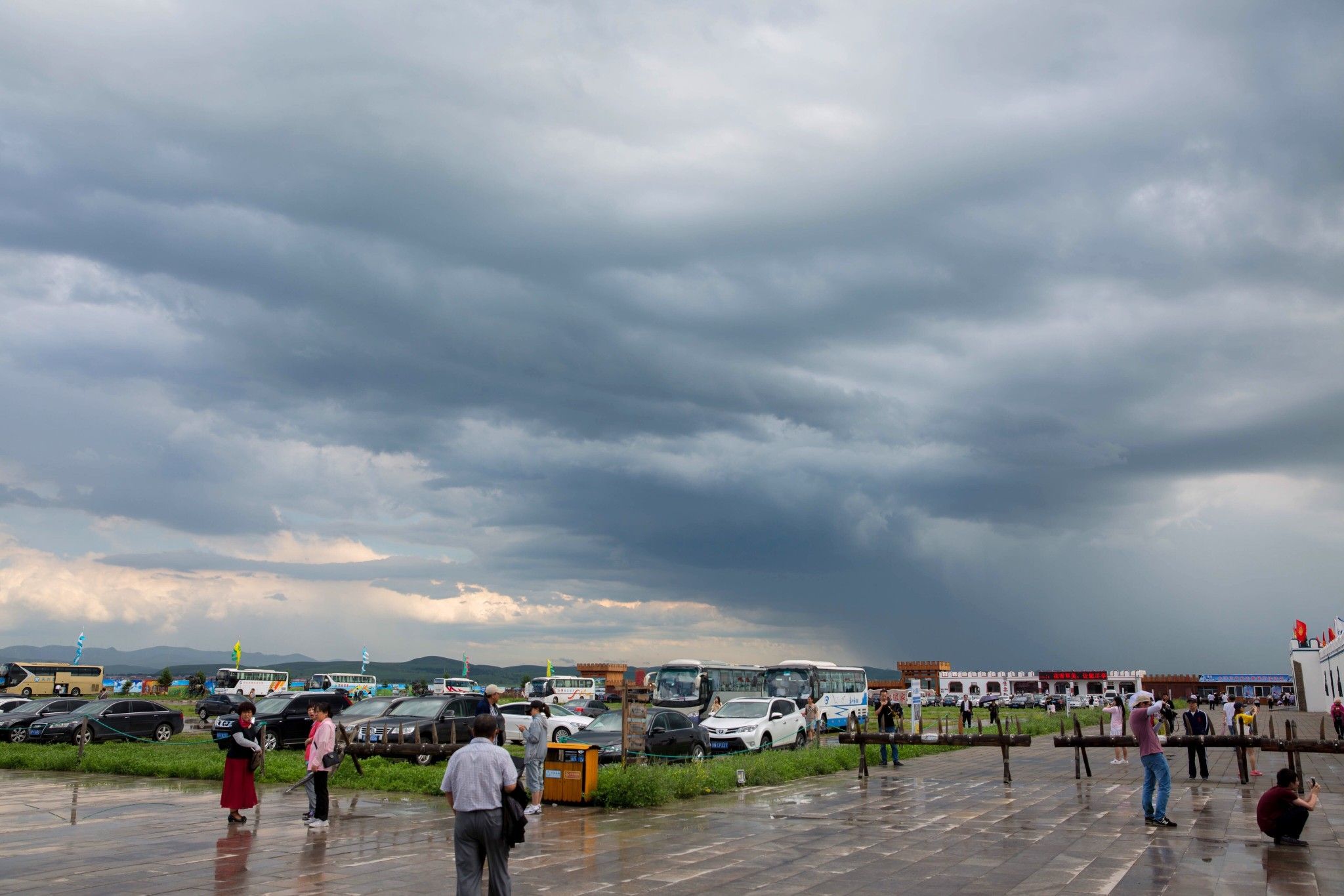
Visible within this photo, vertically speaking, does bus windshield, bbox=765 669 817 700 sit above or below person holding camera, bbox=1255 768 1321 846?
below

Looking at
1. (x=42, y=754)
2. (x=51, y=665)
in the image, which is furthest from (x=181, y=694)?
(x=42, y=754)

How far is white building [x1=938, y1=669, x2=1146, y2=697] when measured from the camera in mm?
115000

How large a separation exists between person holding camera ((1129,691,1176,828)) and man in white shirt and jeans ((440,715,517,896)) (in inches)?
396

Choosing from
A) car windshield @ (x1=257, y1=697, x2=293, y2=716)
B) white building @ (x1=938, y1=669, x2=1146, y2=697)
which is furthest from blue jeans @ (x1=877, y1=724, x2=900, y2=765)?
white building @ (x1=938, y1=669, x2=1146, y2=697)

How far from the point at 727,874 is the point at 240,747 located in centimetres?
740

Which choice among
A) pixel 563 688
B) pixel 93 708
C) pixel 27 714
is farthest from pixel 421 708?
pixel 563 688

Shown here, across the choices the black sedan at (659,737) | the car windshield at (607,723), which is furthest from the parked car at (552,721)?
the car windshield at (607,723)

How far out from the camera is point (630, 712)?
58.2 ft

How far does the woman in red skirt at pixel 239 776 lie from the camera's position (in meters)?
13.4

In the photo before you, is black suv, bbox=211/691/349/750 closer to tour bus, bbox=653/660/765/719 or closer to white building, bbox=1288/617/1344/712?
tour bus, bbox=653/660/765/719

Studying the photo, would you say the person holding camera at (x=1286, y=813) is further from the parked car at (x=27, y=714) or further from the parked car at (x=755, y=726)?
the parked car at (x=27, y=714)

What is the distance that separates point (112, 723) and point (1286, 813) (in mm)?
29857

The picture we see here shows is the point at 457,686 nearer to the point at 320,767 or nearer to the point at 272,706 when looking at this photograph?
the point at 272,706

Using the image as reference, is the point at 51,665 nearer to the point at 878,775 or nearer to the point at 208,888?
the point at 878,775
